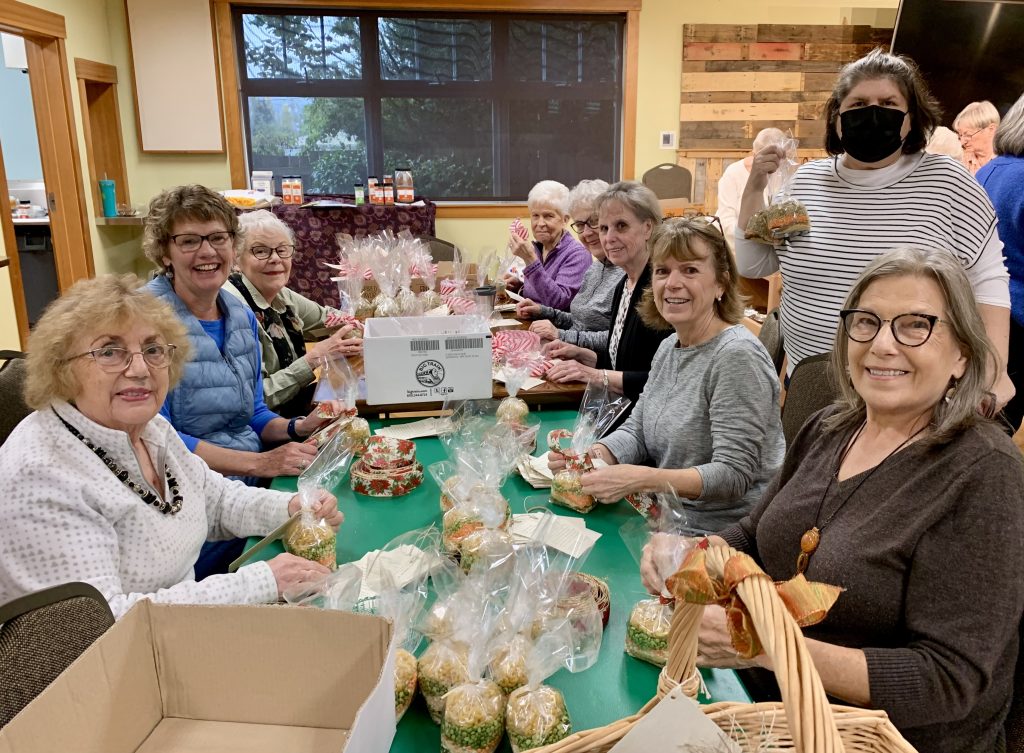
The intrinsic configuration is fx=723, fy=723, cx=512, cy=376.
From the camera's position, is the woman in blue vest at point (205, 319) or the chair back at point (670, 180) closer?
the woman in blue vest at point (205, 319)

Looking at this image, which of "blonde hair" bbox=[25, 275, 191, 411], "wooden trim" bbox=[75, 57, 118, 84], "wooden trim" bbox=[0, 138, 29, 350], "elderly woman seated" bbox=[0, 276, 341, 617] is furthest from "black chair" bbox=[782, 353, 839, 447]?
"wooden trim" bbox=[75, 57, 118, 84]

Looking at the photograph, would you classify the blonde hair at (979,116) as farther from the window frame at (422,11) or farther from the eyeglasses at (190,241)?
the eyeglasses at (190,241)

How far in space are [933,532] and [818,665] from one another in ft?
0.87

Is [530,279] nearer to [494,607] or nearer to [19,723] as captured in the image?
[494,607]

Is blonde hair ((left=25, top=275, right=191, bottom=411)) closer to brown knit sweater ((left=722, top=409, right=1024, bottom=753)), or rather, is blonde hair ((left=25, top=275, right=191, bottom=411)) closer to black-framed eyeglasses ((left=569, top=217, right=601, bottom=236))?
brown knit sweater ((left=722, top=409, right=1024, bottom=753))

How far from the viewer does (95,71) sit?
5.88 meters

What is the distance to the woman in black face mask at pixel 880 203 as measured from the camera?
6.55ft

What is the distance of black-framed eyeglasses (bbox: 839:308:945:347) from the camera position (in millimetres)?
→ 1184

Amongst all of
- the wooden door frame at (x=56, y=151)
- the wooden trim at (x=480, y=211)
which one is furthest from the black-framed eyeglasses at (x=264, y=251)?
the wooden trim at (x=480, y=211)

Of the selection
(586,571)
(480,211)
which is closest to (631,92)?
(480,211)

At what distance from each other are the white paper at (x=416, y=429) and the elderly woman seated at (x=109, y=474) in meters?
0.65

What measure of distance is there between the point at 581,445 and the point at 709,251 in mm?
622

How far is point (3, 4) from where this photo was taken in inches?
183

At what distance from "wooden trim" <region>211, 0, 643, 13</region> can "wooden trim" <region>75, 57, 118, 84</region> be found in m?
1.05
